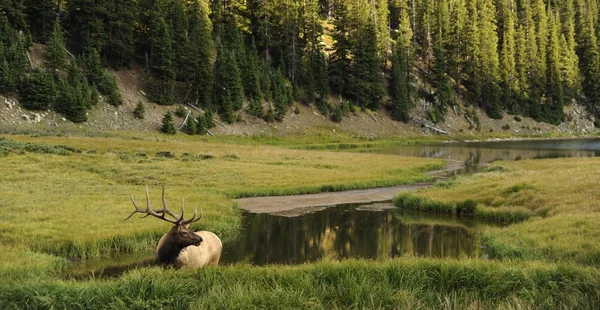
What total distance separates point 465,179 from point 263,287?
26867mm

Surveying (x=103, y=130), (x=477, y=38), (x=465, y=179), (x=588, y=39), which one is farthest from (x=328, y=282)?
(x=588, y=39)

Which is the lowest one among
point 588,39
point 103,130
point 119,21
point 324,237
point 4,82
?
point 324,237

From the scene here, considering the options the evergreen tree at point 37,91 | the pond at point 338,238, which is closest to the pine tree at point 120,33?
the evergreen tree at point 37,91

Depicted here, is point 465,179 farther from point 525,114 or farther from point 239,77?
point 525,114

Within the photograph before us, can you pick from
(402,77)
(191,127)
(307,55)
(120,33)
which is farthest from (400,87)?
(120,33)

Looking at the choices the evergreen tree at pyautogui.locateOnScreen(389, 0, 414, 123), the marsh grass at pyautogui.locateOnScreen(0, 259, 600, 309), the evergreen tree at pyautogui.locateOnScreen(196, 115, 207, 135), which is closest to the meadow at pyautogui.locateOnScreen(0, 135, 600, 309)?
the marsh grass at pyautogui.locateOnScreen(0, 259, 600, 309)

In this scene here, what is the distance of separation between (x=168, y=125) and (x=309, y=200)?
42650mm

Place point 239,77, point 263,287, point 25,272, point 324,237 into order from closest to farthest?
point 263,287 < point 25,272 < point 324,237 < point 239,77

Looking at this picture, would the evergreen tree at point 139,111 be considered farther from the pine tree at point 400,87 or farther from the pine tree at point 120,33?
the pine tree at point 400,87

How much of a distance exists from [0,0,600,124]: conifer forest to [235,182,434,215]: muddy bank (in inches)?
1665

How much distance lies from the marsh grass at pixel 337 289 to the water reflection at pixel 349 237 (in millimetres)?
4190

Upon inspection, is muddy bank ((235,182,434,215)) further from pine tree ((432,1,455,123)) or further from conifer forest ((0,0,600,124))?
pine tree ((432,1,455,123))

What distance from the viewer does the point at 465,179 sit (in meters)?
33.5

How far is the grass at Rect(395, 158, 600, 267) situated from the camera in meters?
14.1
